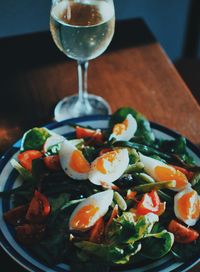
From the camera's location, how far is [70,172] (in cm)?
125

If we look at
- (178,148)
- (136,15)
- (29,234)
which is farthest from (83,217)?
(136,15)

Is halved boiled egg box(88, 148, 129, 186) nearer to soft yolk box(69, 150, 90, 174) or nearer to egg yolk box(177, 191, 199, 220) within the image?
soft yolk box(69, 150, 90, 174)

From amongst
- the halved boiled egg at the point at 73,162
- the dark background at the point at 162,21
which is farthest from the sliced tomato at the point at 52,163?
the dark background at the point at 162,21

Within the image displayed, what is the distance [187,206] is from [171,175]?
9 centimetres

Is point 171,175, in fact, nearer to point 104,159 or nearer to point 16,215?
point 104,159

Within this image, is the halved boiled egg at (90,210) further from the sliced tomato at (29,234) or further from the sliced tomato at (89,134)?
the sliced tomato at (89,134)

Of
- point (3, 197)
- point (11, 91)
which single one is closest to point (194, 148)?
point (3, 197)

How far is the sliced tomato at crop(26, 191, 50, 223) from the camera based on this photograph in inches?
46.8

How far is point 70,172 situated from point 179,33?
1.74 meters

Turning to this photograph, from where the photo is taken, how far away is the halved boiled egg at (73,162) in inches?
49.1

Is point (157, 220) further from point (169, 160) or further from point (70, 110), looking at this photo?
point (70, 110)

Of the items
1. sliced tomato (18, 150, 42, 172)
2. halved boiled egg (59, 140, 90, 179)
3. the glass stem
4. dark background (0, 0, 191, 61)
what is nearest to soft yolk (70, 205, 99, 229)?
halved boiled egg (59, 140, 90, 179)

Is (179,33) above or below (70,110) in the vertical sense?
below

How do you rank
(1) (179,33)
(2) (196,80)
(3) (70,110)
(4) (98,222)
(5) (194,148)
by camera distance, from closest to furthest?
1. (4) (98,222)
2. (5) (194,148)
3. (3) (70,110)
4. (2) (196,80)
5. (1) (179,33)
